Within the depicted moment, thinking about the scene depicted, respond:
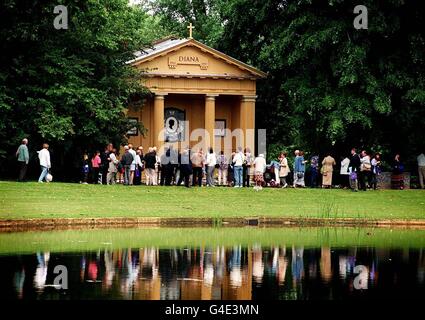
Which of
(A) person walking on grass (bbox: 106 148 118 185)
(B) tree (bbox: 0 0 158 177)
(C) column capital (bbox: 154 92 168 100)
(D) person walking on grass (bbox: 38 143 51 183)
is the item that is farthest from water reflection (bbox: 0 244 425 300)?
(C) column capital (bbox: 154 92 168 100)

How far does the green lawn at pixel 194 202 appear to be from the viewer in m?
Result: 38.6

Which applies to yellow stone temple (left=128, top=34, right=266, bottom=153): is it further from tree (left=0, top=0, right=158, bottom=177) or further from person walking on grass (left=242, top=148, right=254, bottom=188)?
person walking on grass (left=242, top=148, right=254, bottom=188)

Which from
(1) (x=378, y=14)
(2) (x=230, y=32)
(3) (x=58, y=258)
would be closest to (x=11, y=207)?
(3) (x=58, y=258)

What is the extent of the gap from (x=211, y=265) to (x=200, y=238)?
7.99 metres

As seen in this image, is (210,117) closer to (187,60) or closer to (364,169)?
(187,60)

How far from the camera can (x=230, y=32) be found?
62.0 m

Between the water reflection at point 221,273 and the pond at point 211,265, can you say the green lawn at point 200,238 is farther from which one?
the water reflection at point 221,273

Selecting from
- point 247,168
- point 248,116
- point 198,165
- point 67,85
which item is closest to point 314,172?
point 247,168

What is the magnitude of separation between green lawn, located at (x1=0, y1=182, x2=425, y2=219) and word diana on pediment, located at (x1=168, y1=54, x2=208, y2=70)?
17.3 m

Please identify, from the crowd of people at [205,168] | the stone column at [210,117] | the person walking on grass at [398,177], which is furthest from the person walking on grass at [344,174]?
the stone column at [210,117]

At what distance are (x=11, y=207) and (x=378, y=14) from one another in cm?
2101

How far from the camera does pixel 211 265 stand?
75.7 ft

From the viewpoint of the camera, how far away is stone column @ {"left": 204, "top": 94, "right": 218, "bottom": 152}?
6391 cm
